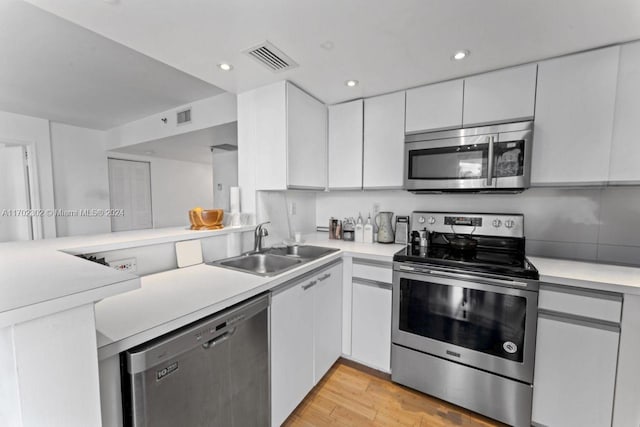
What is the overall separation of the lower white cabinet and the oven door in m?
0.48

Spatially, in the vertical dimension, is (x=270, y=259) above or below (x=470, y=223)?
below

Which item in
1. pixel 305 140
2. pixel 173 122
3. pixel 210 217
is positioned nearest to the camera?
pixel 210 217

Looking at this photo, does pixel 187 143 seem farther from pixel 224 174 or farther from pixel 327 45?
pixel 327 45

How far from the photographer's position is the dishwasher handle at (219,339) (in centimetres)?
103

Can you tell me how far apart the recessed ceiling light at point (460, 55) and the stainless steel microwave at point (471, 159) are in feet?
1.55

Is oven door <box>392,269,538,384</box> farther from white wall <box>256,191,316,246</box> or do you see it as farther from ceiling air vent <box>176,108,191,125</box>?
ceiling air vent <box>176,108,191,125</box>

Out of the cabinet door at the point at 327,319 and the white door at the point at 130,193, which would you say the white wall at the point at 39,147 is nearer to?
the white door at the point at 130,193

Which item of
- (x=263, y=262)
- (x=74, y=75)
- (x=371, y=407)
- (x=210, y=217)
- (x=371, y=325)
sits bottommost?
(x=371, y=407)

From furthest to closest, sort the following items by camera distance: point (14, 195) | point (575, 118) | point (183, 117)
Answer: point (14, 195)
point (183, 117)
point (575, 118)

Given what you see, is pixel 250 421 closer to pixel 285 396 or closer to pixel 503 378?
pixel 285 396

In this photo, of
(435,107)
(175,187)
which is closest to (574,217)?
(435,107)

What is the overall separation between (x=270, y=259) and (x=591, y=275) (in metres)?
1.97

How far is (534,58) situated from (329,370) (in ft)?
8.76

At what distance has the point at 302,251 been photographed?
2.19 metres
